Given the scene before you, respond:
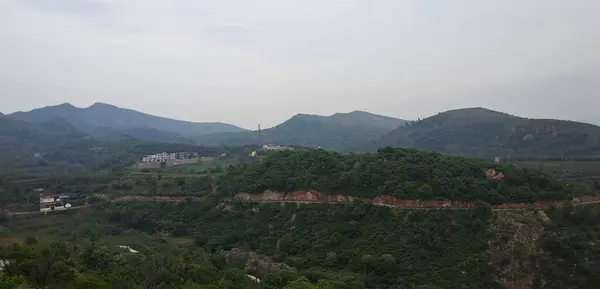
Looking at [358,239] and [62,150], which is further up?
[62,150]

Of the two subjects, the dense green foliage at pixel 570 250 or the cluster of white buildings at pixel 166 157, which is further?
the cluster of white buildings at pixel 166 157

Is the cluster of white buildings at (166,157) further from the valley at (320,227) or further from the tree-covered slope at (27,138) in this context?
the valley at (320,227)

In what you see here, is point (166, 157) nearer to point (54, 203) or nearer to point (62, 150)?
point (62, 150)

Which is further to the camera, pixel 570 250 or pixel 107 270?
pixel 570 250

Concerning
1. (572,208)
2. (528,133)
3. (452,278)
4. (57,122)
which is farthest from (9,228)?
(57,122)

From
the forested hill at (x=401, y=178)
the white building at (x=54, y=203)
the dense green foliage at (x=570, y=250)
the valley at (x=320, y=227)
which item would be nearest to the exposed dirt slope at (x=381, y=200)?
the valley at (x=320, y=227)

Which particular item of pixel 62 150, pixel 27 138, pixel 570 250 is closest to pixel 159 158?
pixel 62 150
